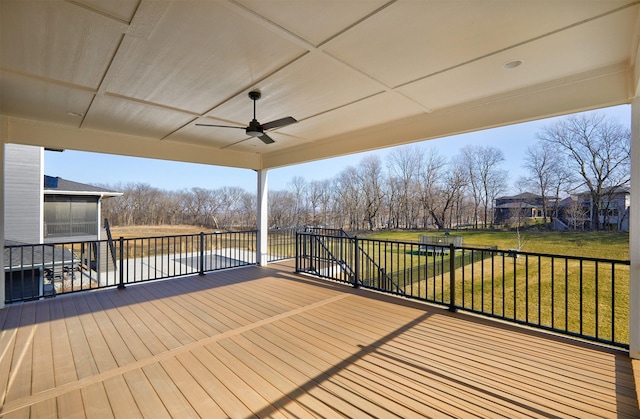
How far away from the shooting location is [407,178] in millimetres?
15852

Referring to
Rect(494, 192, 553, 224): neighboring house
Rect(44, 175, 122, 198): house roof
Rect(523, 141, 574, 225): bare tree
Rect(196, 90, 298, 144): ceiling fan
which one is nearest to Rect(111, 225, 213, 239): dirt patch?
Rect(44, 175, 122, 198): house roof

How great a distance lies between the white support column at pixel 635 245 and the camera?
2.50 m

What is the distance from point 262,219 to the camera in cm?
703

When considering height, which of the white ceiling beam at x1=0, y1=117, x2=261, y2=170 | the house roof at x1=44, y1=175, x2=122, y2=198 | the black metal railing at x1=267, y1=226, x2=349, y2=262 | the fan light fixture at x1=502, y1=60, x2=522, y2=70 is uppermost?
the fan light fixture at x1=502, y1=60, x2=522, y2=70

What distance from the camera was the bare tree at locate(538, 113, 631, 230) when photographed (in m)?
8.56

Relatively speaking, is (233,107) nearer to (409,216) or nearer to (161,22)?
(161,22)

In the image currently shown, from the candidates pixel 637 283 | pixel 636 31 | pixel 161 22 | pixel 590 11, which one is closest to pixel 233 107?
pixel 161 22

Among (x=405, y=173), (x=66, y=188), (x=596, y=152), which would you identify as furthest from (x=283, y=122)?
(x=405, y=173)

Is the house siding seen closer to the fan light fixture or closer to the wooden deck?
the wooden deck

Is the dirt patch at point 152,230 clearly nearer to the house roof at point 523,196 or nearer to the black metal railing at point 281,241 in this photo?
the black metal railing at point 281,241

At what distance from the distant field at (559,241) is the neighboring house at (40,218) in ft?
31.9

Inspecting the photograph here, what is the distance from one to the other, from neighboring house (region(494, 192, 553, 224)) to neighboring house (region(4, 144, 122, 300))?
1331cm

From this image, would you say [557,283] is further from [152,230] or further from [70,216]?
[152,230]

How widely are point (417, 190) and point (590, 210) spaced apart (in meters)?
7.07
